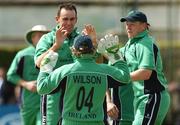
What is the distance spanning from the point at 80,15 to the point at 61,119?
1676 centimetres

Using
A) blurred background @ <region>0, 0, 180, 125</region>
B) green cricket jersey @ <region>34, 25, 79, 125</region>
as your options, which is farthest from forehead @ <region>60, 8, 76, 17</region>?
blurred background @ <region>0, 0, 180, 125</region>

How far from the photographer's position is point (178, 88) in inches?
882

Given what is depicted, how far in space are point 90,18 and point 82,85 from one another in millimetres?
17078

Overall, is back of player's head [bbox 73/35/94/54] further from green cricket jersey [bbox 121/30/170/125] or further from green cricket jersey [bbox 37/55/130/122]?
green cricket jersey [bbox 121/30/170/125]

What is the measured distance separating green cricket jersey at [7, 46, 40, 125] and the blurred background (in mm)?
9962

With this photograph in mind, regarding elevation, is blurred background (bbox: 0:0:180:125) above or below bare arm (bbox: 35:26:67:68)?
below

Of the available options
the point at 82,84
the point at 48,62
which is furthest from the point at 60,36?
the point at 82,84

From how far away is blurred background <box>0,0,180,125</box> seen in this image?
24438 mm

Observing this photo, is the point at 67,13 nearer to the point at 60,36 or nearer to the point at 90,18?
the point at 60,36

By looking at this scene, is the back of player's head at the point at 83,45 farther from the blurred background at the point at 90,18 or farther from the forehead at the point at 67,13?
the blurred background at the point at 90,18

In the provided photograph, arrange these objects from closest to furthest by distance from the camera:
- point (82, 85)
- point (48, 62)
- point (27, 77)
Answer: point (82, 85)
point (48, 62)
point (27, 77)

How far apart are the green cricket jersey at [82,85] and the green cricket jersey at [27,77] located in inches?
Result: 177

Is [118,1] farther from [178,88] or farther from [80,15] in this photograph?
[178,88]

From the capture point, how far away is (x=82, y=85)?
8.67 m
